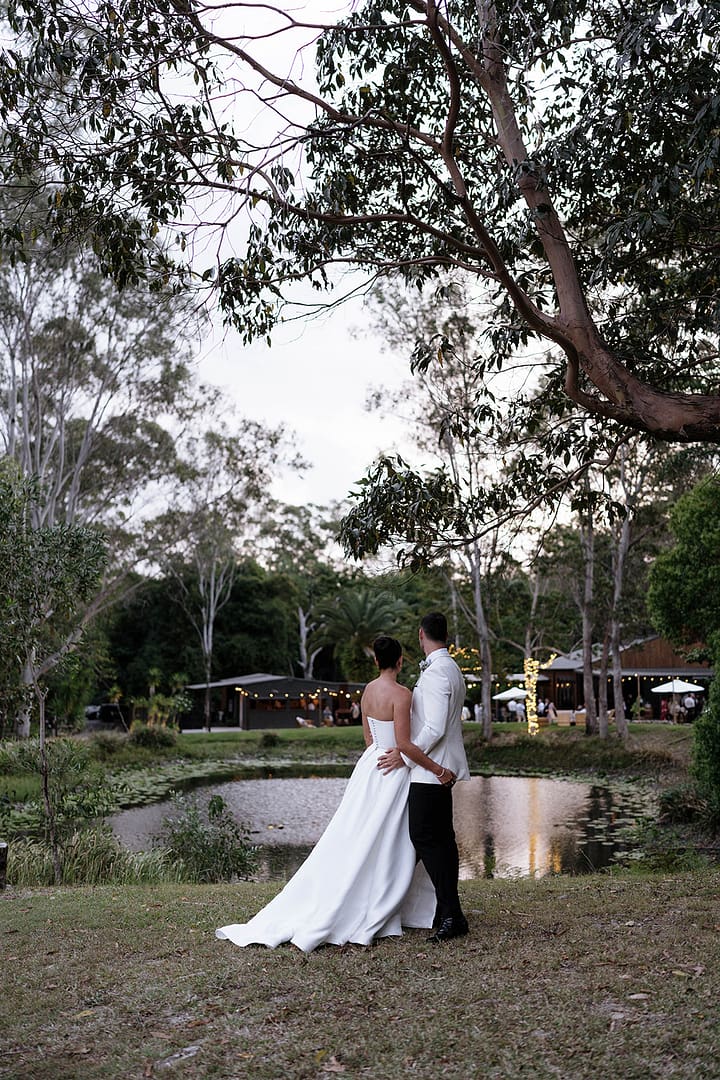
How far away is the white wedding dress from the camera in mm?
5754

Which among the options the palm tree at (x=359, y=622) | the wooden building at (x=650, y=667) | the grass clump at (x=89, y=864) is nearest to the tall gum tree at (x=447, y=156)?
the grass clump at (x=89, y=864)

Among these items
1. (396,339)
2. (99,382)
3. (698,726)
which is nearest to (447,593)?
(396,339)

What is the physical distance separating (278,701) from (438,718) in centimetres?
4086

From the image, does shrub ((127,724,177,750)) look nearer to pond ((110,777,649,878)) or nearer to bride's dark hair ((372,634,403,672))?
pond ((110,777,649,878))

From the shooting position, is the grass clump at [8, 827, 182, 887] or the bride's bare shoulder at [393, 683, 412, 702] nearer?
the bride's bare shoulder at [393, 683, 412, 702]

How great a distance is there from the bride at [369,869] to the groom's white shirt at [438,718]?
81 mm

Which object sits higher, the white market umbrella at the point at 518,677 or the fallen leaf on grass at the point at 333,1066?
the white market umbrella at the point at 518,677

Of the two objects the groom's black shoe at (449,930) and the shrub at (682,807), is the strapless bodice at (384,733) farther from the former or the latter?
the shrub at (682,807)

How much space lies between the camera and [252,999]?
4.78 m

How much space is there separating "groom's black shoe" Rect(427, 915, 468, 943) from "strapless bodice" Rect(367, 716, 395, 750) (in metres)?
1.07

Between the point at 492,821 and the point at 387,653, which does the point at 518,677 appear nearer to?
the point at 492,821

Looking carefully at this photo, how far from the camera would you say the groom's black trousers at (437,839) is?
19.0ft

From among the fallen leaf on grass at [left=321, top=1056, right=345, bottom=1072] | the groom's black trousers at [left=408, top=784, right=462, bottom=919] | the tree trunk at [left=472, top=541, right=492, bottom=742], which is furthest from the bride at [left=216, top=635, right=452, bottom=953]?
the tree trunk at [left=472, top=541, right=492, bottom=742]

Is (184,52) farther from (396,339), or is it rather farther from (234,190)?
(396,339)
